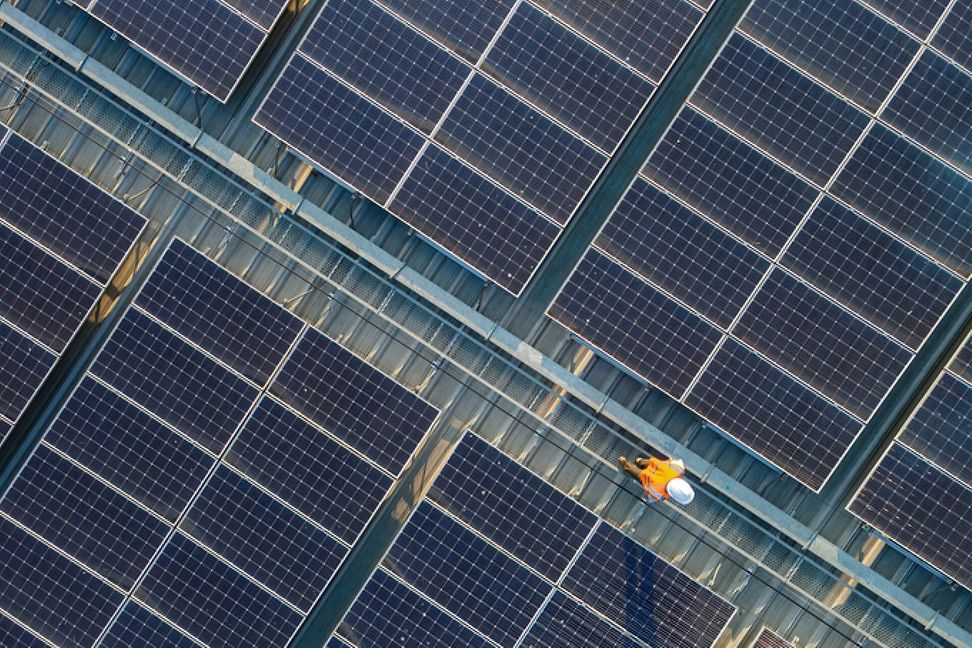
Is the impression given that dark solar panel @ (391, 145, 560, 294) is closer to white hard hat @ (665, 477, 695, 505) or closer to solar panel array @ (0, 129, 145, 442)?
white hard hat @ (665, 477, 695, 505)

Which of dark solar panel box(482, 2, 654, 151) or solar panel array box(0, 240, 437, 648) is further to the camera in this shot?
solar panel array box(0, 240, 437, 648)

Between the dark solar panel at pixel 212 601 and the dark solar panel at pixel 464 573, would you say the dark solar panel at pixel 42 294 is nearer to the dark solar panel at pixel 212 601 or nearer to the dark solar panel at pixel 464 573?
the dark solar panel at pixel 212 601

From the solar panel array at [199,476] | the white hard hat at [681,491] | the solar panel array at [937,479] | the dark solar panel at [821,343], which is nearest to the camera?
the white hard hat at [681,491]

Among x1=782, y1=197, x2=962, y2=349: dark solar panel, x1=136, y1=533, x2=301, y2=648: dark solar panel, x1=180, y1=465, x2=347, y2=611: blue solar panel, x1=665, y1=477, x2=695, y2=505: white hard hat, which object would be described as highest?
x1=782, y1=197, x2=962, y2=349: dark solar panel

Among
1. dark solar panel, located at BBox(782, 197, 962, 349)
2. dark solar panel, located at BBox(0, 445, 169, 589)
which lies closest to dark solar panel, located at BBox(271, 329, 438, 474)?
dark solar panel, located at BBox(0, 445, 169, 589)

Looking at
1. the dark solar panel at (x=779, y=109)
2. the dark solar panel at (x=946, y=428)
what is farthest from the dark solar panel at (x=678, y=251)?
the dark solar panel at (x=946, y=428)

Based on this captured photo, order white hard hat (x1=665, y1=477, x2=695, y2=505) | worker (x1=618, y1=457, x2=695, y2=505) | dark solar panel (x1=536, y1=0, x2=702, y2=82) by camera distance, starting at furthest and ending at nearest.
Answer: dark solar panel (x1=536, y1=0, x2=702, y2=82), worker (x1=618, y1=457, x2=695, y2=505), white hard hat (x1=665, y1=477, x2=695, y2=505)

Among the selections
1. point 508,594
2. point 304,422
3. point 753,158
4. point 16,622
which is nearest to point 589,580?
point 508,594
